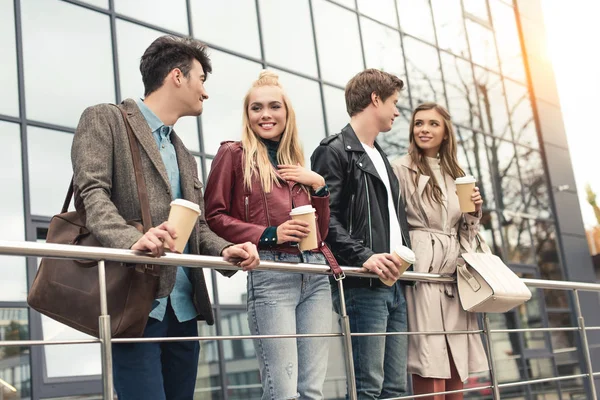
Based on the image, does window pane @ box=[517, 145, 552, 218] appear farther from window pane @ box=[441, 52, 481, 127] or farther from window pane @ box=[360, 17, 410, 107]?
window pane @ box=[360, 17, 410, 107]

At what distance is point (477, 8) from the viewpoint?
1488 centimetres

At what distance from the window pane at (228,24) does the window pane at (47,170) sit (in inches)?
102

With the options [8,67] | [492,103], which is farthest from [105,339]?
[492,103]

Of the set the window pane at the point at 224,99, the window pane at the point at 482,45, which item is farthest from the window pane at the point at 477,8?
the window pane at the point at 224,99

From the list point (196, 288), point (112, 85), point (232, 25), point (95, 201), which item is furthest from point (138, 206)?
point (232, 25)

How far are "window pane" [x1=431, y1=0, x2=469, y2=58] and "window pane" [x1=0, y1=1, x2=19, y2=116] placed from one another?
8327 millimetres

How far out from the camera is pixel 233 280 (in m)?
8.49

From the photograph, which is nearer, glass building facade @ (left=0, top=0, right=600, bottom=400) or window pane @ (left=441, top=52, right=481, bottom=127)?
glass building facade @ (left=0, top=0, right=600, bottom=400)

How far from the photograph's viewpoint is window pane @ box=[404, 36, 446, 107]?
500 inches

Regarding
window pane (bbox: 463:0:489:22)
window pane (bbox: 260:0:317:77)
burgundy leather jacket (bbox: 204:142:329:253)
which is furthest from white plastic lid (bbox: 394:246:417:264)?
window pane (bbox: 463:0:489:22)

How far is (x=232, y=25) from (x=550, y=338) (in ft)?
27.9

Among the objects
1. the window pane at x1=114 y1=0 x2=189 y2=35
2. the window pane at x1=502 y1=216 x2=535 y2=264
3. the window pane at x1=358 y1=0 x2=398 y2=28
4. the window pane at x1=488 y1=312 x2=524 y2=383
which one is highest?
the window pane at x1=358 y1=0 x2=398 y2=28

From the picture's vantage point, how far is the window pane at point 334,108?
10.7 meters

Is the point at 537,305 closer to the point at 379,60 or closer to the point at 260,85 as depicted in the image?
the point at 379,60
